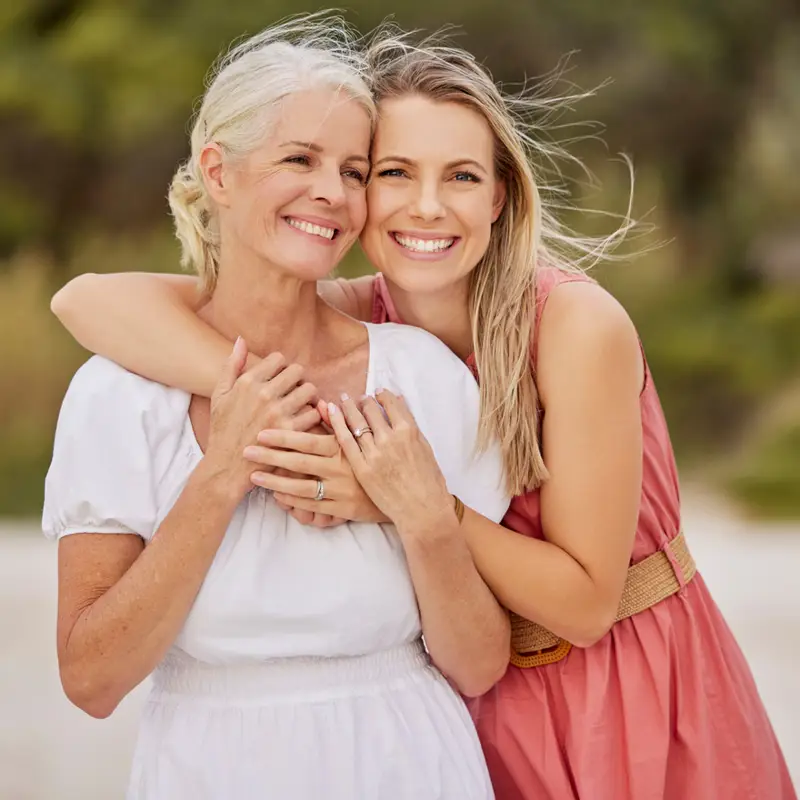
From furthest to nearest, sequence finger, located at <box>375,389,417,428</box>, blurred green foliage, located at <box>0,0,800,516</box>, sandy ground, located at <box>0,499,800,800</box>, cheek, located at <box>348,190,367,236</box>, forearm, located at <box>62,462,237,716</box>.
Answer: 1. blurred green foliage, located at <box>0,0,800,516</box>
2. sandy ground, located at <box>0,499,800,800</box>
3. cheek, located at <box>348,190,367,236</box>
4. finger, located at <box>375,389,417,428</box>
5. forearm, located at <box>62,462,237,716</box>

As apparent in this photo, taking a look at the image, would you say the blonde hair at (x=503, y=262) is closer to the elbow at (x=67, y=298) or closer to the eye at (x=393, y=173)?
the eye at (x=393, y=173)

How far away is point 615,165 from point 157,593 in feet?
27.9

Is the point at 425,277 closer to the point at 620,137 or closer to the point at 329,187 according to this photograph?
the point at 329,187

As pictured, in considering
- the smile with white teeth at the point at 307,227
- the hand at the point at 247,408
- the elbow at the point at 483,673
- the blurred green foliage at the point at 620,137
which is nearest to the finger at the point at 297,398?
the hand at the point at 247,408

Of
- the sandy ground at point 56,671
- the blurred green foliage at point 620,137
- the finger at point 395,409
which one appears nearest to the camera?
the finger at point 395,409

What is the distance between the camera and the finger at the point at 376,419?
1.73 meters

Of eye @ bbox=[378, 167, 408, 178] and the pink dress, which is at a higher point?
eye @ bbox=[378, 167, 408, 178]

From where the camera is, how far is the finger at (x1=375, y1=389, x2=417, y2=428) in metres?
1.76

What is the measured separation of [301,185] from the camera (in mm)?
1778

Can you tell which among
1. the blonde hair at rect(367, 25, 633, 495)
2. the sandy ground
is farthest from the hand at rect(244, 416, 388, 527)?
the sandy ground

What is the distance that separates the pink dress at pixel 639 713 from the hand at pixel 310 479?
1.13 feet

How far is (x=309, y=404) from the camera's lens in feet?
5.96

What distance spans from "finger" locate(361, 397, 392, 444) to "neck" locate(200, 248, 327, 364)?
16 cm

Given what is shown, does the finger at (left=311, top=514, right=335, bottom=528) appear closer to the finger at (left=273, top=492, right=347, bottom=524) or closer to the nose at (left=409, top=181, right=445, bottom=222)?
the finger at (left=273, top=492, right=347, bottom=524)
